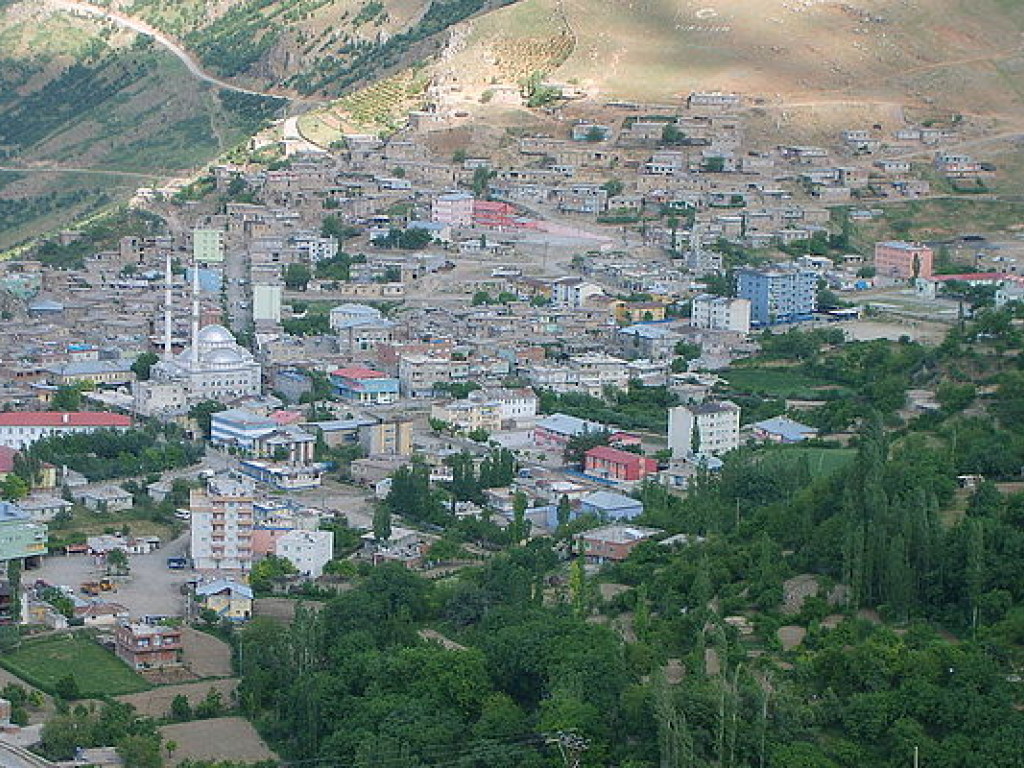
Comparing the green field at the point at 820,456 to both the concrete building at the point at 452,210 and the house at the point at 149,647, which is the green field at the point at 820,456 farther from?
the concrete building at the point at 452,210

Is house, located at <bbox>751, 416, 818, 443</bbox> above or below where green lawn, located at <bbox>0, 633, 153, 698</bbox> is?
above

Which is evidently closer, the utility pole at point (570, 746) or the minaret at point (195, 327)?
the utility pole at point (570, 746)

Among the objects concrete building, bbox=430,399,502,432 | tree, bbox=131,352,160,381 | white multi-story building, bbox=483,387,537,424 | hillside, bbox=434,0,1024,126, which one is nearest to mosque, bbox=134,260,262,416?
tree, bbox=131,352,160,381

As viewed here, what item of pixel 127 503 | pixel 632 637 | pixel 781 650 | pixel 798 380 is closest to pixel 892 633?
pixel 781 650

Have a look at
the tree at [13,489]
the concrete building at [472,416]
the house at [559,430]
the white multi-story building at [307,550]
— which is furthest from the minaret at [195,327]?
the white multi-story building at [307,550]

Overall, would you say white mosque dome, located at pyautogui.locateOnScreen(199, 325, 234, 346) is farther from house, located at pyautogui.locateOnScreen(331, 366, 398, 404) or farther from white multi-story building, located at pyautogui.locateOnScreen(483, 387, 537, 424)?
white multi-story building, located at pyautogui.locateOnScreen(483, 387, 537, 424)

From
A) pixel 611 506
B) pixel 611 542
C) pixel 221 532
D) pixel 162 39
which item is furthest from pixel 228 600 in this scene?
pixel 162 39

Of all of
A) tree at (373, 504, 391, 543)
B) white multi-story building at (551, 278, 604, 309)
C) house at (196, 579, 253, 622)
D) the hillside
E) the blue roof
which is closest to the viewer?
house at (196, 579, 253, 622)
